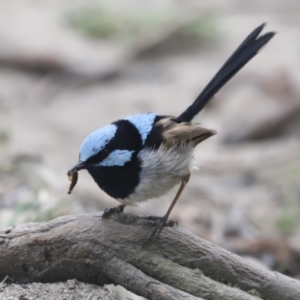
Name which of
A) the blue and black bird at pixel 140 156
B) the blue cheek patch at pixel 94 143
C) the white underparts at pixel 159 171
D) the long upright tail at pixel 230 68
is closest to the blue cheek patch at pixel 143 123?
the blue and black bird at pixel 140 156

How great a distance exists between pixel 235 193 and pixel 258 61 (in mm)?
3968

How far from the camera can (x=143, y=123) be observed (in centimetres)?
338

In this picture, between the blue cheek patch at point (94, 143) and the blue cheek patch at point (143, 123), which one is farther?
the blue cheek patch at point (143, 123)

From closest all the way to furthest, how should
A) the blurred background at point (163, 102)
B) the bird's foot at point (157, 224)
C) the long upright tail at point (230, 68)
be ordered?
1. the bird's foot at point (157, 224)
2. the long upright tail at point (230, 68)
3. the blurred background at point (163, 102)

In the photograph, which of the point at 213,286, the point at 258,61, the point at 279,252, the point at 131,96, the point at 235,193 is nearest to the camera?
the point at 213,286

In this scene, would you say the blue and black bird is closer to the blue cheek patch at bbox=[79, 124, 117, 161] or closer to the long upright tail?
the blue cheek patch at bbox=[79, 124, 117, 161]

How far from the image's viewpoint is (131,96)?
9.25 m

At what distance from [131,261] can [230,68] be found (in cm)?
152

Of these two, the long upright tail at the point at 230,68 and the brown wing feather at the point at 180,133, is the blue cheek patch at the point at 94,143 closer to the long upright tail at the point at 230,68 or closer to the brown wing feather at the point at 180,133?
the brown wing feather at the point at 180,133

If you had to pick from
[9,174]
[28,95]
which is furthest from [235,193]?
[28,95]

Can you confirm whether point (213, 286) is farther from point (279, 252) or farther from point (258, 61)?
point (258, 61)

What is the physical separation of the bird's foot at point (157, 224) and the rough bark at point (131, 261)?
28 millimetres

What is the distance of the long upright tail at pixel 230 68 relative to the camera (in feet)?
12.8

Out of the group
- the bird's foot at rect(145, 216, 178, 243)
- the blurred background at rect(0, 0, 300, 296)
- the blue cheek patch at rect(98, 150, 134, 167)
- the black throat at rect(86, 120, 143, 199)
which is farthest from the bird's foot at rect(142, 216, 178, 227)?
the blurred background at rect(0, 0, 300, 296)
